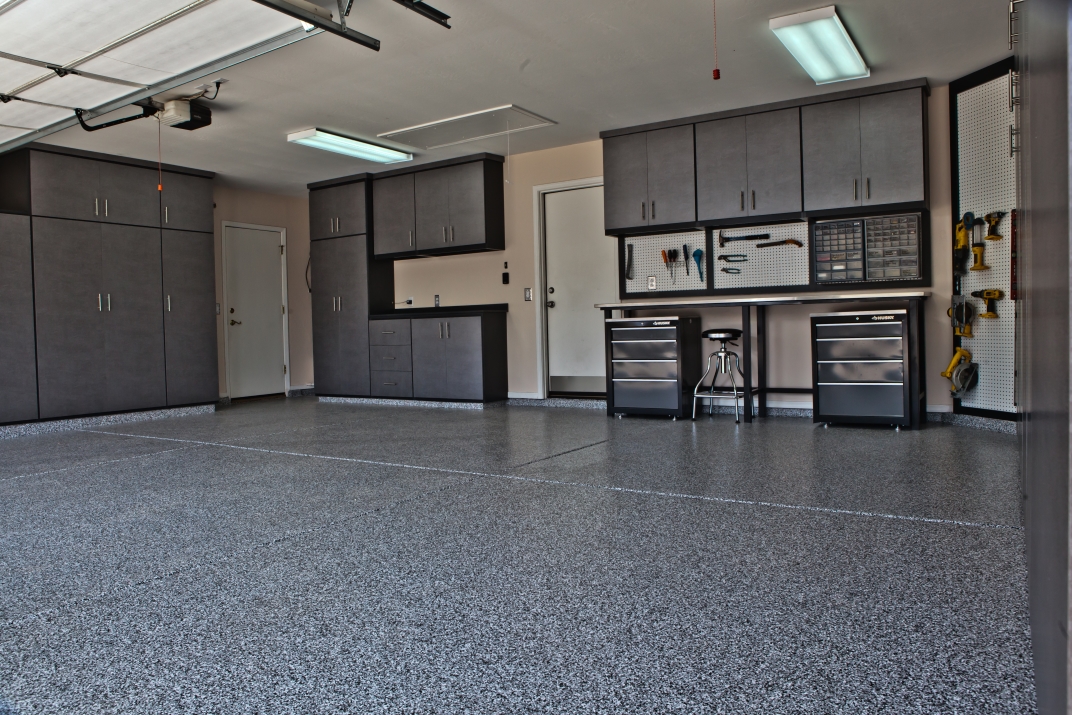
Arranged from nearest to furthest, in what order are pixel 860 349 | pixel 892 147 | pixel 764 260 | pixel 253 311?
pixel 860 349 < pixel 892 147 < pixel 764 260 < pixel 253 311

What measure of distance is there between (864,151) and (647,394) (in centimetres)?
230

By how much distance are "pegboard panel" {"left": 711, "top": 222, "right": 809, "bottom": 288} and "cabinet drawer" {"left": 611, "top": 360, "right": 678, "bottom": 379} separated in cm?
89

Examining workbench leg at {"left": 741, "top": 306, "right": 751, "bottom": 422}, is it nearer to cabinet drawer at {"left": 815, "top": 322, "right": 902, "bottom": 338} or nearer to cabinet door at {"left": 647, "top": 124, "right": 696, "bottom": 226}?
cabinet drawer at {"left": 815, "top": 322, "right": 902, "bottom": 338}

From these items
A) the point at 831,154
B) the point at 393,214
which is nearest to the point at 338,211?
the point at 393,214

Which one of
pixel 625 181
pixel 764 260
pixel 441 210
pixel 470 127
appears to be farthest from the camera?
pixel 441 210

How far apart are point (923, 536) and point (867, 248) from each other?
3.47 m

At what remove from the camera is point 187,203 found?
7.00 meters

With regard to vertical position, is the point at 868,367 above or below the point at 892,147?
below

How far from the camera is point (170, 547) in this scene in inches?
99.0

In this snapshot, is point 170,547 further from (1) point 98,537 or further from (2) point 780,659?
(2) point 780,659

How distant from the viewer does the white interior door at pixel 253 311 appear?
314 inches

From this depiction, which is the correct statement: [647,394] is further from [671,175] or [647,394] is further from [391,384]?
[391,384]

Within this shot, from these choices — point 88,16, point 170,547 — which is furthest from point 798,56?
point 170,547

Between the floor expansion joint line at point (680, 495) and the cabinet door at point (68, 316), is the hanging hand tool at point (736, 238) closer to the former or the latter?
the floor expansion joint line at point (680, 495)
